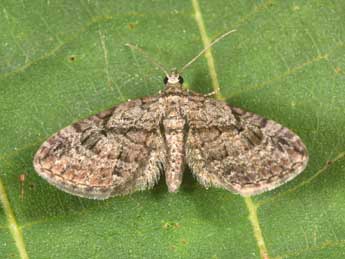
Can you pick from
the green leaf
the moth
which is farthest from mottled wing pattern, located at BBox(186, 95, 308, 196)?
the green leaf

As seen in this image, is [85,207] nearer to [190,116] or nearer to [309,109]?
[190,116]

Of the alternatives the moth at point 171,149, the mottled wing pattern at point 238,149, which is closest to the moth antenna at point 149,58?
the moth at point 171,149

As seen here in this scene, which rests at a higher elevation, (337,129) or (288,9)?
(288,9)

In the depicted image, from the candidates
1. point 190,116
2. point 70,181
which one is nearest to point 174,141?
point 190,116

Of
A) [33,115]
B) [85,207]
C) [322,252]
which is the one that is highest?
[33,115]

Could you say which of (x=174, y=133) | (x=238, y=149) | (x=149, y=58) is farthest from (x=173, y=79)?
(x=238, y=149)
